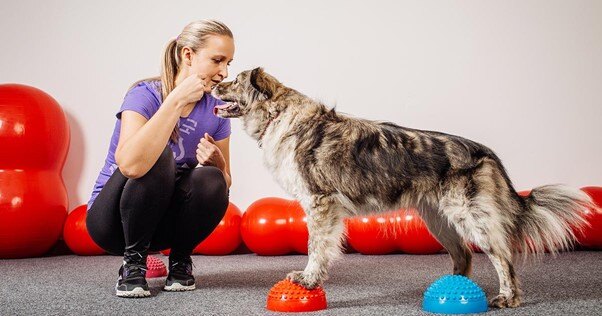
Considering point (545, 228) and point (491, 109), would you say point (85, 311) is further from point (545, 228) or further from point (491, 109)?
point (491, 109)

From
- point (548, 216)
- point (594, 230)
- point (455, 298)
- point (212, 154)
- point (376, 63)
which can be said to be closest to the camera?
point (455, 298)

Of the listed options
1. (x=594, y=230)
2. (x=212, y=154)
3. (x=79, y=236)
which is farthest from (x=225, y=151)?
(x=594, y=230)

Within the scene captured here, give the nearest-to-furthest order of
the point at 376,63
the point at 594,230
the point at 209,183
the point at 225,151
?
the point at 209,183 → the point at 225,151 → the point at 594,230 → the point at 376,63

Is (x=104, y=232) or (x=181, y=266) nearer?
(x=104, y=232)

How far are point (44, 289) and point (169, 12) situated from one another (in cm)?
295

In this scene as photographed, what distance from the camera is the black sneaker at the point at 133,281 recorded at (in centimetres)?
283

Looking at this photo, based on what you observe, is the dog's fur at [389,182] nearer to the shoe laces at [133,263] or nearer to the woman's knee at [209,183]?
the woman's knee at [209,183]

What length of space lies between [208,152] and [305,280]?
85 cm

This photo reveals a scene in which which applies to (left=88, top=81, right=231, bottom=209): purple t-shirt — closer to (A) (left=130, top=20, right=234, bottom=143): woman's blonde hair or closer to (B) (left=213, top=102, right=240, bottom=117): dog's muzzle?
(A) (left=130, top=20, right=234, bottom=143): woman's blonde hair

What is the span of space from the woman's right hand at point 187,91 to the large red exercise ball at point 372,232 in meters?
1.98

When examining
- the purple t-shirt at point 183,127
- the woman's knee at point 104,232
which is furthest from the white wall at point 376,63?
the woman's knee at point 104,232

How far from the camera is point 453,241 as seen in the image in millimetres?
3023

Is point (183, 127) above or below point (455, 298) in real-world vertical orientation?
above

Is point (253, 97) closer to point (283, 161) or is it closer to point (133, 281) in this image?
point (283, 161)
